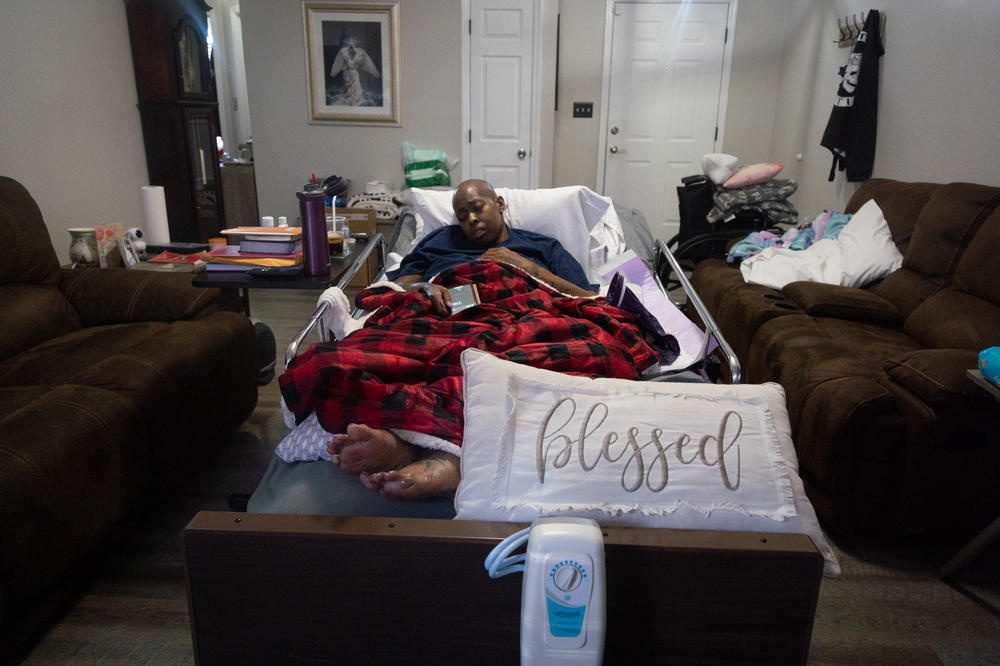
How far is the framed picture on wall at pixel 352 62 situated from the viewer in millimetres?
4402

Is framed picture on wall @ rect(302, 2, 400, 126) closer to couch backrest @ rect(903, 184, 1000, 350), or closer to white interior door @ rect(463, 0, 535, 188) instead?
white interior door @ rect(463, 0, 535, 188)

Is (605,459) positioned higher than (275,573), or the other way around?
(605,459)

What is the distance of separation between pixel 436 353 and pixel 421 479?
325 mm

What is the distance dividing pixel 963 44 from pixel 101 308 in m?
3.58

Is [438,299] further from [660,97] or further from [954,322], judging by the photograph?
[660,97]

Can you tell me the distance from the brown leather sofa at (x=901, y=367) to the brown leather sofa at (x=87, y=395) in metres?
1.78

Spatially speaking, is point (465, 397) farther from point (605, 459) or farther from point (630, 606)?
point (630, 606)

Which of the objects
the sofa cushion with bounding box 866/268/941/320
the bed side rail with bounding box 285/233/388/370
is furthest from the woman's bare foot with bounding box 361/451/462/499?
the sofa cushion with bounding box 866/268/941/320

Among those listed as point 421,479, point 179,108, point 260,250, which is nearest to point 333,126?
point 179,108

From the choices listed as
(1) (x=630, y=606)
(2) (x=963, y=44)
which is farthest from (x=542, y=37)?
(1) (x=630, y=606)

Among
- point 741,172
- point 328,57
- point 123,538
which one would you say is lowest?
point 123,538

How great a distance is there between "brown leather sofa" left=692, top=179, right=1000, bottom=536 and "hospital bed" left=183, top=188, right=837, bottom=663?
2.94 feet

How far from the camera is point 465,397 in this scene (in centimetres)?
114

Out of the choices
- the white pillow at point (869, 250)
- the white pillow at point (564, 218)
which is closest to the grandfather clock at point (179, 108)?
the white pillow at point (564, 218)
